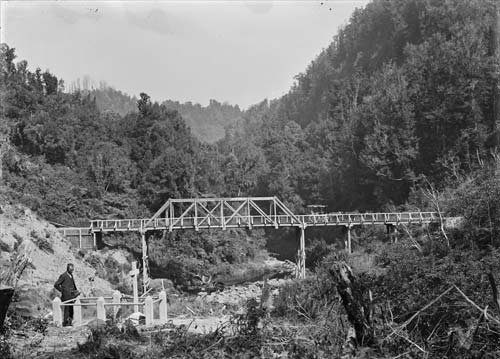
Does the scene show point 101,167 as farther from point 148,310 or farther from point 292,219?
point 148,310

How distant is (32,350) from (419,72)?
45313 mm

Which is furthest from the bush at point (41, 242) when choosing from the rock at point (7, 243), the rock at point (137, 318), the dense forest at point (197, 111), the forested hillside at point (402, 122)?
the dense forest at point (197, 111)

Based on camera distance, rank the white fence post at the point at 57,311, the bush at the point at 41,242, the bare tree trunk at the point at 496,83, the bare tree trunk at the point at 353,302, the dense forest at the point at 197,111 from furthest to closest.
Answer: the dense forest at the point at 197,111, the bare tree trunk at the point at 496,83, the bush at the point at 41,242, the white fence post at the point at 57,311, the bare tree trunk at the point at 353,302

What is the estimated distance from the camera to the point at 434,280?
10.3m

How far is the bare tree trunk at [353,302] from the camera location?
718cm

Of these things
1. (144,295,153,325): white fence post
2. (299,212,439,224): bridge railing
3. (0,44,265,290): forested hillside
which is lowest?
(144,295,153,325): white fence post

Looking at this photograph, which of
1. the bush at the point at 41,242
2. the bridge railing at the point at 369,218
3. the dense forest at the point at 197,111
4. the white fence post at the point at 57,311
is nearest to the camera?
the white fence post at the point at 57,311

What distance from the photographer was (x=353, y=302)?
23.6ft

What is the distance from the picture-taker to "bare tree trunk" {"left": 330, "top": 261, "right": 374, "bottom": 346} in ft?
23.5

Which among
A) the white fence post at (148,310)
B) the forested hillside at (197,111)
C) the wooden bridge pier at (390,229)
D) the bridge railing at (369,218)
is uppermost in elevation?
the forested hillside at (197,111)

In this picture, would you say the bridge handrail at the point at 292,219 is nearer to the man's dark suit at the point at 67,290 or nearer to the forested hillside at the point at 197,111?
the man's dark suit at the point at 67,290

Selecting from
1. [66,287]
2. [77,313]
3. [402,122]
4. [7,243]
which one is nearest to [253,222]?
[402,122]

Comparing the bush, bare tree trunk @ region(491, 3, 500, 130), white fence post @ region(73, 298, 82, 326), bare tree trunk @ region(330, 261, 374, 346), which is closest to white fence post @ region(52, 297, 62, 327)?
white fence post @ region(73, 298, 82, 326)

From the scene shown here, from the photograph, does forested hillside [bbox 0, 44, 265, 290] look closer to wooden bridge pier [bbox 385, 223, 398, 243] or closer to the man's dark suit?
wooden bridge pier [bbox 385, 223, 398, 243]
